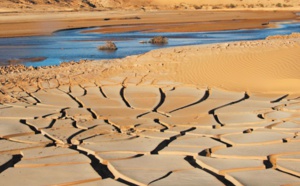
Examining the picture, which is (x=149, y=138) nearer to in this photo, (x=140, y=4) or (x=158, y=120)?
(x=158, y=120)

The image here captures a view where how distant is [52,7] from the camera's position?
53.4m

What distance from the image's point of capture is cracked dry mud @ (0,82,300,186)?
4684 millimetres

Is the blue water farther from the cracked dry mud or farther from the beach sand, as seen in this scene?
the cracked dry mud

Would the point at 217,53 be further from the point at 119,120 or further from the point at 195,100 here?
the point at 119,120

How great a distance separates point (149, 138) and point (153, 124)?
2.69ft

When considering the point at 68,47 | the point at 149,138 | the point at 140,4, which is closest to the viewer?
the point at 149,138

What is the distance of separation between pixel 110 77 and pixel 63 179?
6.54 metres

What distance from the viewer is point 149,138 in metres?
6.04

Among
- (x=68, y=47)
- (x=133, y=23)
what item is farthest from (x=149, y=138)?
(x=133, y=23)

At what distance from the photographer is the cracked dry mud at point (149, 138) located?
4.68 m

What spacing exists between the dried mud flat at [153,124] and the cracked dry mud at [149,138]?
1 cm

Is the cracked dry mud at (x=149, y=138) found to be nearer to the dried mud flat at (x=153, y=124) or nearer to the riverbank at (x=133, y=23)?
the dried mud flat at (x=153, y=124)

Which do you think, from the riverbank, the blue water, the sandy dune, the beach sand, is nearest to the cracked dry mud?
the beach sand

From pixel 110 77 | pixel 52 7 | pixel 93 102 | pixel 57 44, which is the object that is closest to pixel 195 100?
pixel 93 102
